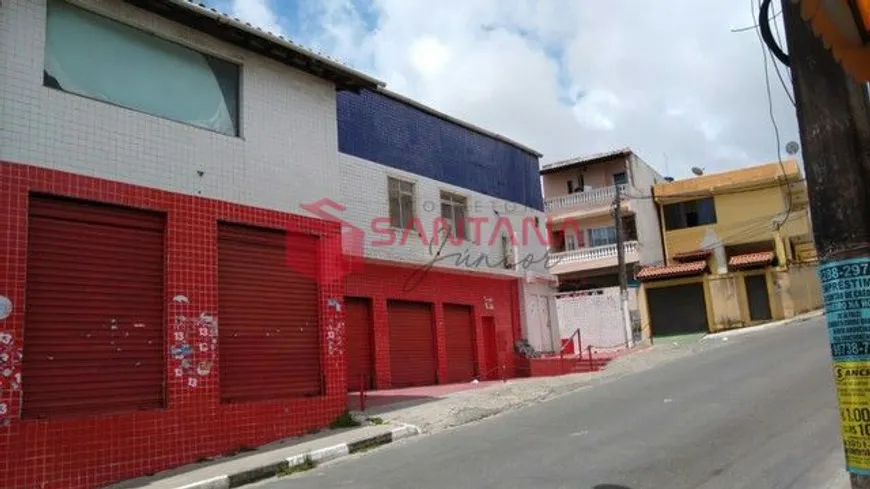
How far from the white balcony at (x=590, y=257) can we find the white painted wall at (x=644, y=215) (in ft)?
1.71

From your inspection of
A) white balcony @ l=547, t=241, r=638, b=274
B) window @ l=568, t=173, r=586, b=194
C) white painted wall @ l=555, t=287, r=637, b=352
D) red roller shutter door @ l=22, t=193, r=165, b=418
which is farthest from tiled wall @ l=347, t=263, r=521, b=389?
window @ l=568, t=173, r=586, b=194

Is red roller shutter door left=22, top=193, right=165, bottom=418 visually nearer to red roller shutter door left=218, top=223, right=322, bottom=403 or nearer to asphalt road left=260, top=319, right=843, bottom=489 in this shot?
red roller shutter door left=218, top=223, right=322, bottom=403

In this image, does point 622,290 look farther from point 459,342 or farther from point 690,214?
point 459,342

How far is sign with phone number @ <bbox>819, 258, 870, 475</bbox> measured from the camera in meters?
3.61

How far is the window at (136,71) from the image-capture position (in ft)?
33.7

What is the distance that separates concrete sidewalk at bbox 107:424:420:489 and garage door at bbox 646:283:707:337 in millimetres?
26302

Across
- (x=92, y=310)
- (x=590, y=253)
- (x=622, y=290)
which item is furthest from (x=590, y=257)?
(x=92, y=310)

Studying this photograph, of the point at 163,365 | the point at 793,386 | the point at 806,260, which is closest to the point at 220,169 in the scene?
the point at 163,365

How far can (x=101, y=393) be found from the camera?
9.91 metres

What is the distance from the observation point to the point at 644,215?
3759cm

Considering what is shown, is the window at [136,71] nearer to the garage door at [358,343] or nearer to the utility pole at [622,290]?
the garage door at [358,343]

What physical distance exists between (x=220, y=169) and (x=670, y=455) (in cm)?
797

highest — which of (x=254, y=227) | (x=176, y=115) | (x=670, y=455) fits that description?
(x=176, y=115)

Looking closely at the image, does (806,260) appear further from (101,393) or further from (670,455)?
(101,393)
